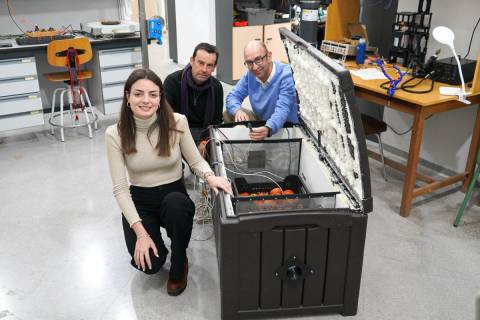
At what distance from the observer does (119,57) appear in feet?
14.2

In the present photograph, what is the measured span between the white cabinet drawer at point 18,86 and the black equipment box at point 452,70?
10.5ft

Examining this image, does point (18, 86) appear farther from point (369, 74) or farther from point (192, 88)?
point (369, 74)

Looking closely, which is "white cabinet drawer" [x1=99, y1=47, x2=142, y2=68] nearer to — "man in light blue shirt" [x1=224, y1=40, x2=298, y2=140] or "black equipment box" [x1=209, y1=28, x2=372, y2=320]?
"man in light blue shirt" [x1=224, y1=40, x2=298, y2=140]

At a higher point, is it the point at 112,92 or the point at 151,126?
the point at 151,126

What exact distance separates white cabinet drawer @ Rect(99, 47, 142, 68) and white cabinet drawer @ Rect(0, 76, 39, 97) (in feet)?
2.03

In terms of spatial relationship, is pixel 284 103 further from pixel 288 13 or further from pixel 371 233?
pixel 288 13

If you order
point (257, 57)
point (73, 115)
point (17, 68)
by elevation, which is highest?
point (257, 57)

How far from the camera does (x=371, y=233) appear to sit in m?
2.69

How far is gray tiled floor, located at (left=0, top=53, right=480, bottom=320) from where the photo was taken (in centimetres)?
209

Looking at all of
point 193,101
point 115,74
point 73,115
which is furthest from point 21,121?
point 193,101

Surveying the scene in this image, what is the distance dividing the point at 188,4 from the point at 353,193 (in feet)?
16.6

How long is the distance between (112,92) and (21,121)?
0.84 meters

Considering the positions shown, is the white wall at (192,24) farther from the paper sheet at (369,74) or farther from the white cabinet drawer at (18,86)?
the paper sheet at (369,74)

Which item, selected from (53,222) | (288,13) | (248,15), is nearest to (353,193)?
(53,222)
